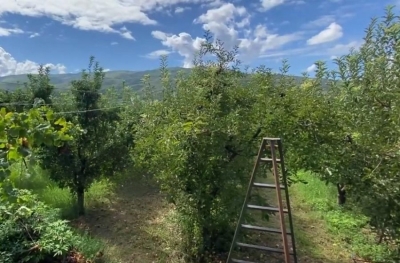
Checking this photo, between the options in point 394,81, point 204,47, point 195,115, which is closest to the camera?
point 394,81

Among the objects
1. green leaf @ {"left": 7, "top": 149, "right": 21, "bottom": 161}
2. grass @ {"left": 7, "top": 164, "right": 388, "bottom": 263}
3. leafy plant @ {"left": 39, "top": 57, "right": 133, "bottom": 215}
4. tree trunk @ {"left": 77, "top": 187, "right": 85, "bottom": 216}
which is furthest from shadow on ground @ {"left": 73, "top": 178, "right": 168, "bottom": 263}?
green leaf @ {"left": 7, "top": 149, "right": 21, "bottom": 161}

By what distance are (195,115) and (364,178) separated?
2.05 metres

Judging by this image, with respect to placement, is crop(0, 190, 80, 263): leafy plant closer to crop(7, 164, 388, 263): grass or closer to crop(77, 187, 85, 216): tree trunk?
crop(7, 164, 388, 263): grass

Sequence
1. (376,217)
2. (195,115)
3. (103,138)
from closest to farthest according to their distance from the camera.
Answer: (376,217), (195,115), (103,138)

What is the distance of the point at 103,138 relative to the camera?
21.3 feet

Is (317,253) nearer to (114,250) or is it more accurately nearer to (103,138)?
(114,250)

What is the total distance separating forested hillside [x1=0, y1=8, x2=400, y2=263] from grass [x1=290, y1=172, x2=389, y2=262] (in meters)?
0.03

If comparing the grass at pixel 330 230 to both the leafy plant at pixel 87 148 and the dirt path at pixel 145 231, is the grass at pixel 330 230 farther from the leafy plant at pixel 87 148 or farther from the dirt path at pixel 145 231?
the leafy plant at pixel 87 148

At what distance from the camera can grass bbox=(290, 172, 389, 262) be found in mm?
5043

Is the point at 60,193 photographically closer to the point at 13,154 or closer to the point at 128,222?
the point at 128,222

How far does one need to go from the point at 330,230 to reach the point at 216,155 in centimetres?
317

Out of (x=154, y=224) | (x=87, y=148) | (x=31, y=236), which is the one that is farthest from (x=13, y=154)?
(x=87, y=148)

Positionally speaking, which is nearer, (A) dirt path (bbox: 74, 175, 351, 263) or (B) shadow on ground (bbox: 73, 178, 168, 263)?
(A) dirt path (bbox: 74, 175, 351, 263)

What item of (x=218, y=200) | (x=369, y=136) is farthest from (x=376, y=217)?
(x=218, y=200)
